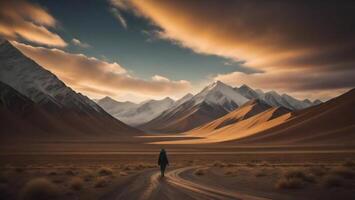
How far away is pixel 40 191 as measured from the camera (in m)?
12.2

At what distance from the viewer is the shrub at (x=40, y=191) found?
1211 cm

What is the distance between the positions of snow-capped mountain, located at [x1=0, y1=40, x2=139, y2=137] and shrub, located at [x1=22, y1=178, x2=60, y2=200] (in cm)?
14332

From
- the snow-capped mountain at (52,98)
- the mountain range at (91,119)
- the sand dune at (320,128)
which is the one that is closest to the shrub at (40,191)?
the sand dune at (320,128)

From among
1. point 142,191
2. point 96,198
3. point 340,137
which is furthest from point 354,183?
point 340,137

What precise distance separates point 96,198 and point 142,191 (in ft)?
7.06

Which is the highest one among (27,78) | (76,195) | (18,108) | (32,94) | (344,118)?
(27,78)

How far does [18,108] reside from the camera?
13875 centimetres

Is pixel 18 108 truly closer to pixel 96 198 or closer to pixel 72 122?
pixel 72 122

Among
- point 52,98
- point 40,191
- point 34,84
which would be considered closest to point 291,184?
point 40,191

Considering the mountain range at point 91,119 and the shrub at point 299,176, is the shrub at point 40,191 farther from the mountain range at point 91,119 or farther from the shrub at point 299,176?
the mountain range at point 91,119

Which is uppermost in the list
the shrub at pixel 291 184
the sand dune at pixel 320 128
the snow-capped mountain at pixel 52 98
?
the snow-capped mountain at pixel 52 98

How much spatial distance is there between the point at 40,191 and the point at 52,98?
179698 millimetres

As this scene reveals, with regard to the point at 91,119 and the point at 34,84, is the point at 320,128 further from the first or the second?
the point at 34,84

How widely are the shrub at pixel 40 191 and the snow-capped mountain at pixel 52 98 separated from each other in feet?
470
